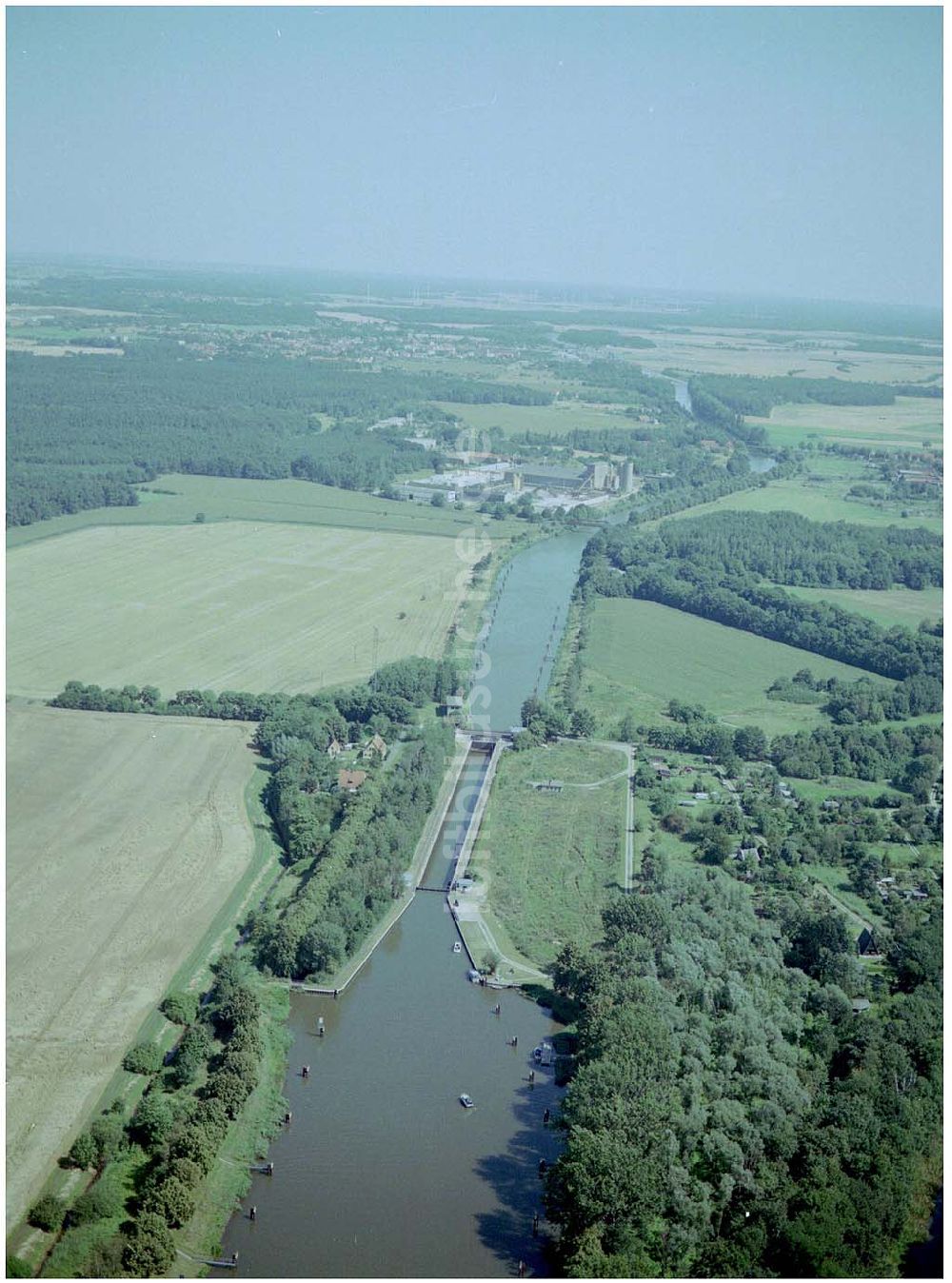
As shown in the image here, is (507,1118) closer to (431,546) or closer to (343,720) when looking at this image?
(343,720)

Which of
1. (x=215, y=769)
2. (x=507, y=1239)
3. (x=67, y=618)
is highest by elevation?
(x=67, y=618)

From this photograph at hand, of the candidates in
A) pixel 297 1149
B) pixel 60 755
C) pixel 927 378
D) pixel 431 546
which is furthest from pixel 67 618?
pixel 927 378

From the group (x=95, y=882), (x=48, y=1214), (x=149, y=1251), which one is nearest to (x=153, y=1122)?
(x=48, y=1214)

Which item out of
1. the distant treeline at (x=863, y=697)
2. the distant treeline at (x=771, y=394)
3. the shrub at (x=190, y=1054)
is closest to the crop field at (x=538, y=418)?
the distant treeline at (x=771, y=394)

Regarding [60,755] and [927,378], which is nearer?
[60,755]

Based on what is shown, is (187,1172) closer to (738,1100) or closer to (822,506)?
(738,1100)

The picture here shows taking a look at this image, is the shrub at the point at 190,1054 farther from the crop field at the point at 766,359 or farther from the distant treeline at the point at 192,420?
the crop field at the point at 766,359
